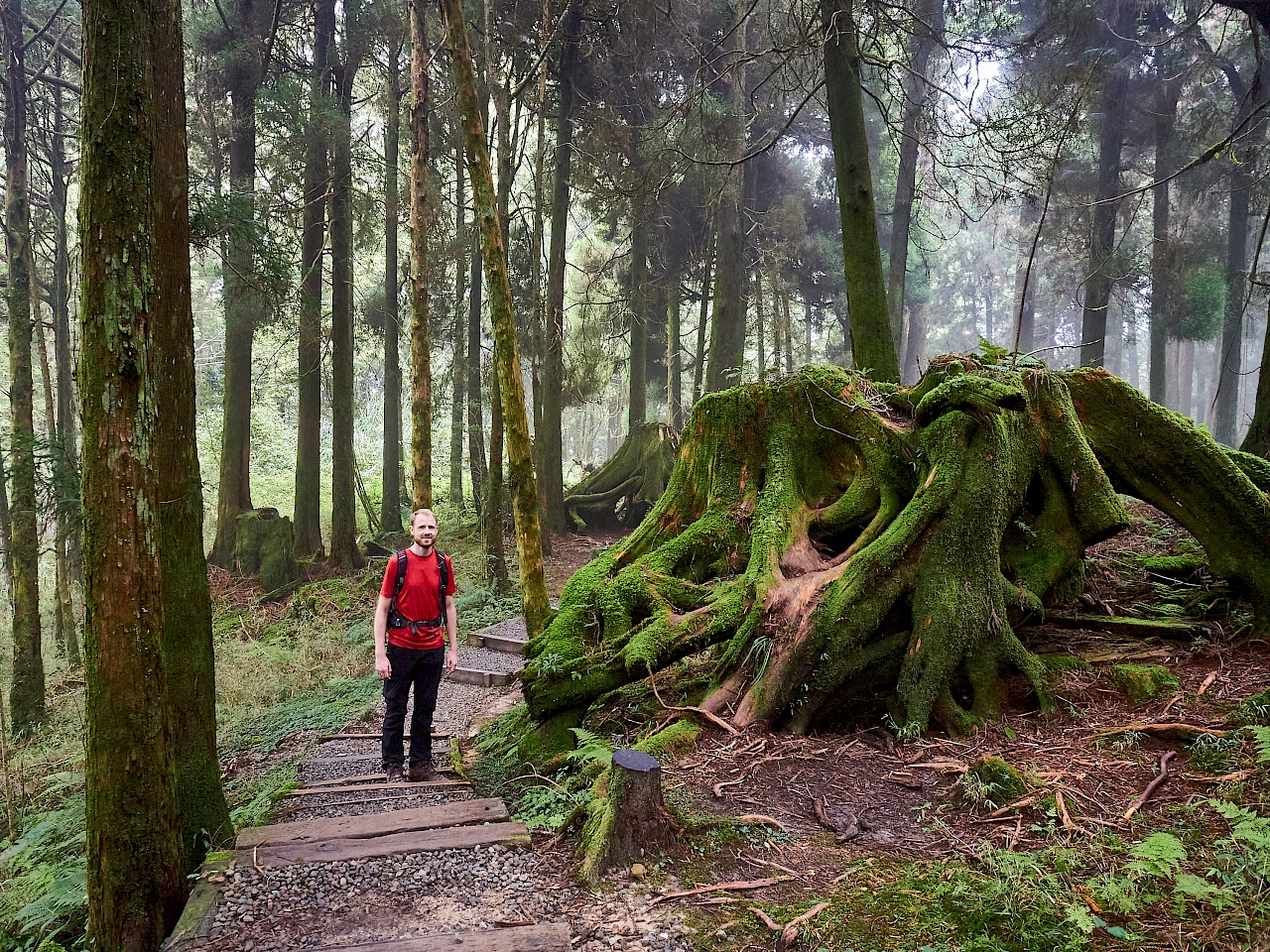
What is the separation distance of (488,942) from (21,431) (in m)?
9.34

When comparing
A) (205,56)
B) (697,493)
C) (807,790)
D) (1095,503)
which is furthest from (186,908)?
(205,56)

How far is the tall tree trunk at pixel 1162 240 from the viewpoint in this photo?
20188mm

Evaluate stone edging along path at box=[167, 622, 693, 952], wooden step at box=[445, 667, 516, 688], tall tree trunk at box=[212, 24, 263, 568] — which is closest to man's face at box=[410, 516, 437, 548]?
stone edging along path at box=[167, 622, 693, 952]

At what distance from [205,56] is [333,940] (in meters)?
16.7

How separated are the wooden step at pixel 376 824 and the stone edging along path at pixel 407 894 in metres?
0.01

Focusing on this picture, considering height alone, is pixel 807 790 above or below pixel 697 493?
below

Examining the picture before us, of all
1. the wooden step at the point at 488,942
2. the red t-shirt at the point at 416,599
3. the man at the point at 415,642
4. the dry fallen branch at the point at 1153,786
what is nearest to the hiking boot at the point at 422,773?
the man at the point at 415,642

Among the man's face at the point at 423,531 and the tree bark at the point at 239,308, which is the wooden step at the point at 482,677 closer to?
the man's face at the point at 423,531

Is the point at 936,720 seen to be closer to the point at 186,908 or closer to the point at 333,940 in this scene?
the point at 333,940

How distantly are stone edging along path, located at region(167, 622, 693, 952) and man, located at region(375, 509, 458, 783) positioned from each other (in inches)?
29.2

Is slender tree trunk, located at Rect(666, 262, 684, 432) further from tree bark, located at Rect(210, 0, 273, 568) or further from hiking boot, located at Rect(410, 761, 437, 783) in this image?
hiking boot, located at Rect(410, 761, 437, 783)

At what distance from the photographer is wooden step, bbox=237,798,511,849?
4312mm

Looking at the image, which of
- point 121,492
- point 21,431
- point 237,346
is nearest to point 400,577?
point 121,492

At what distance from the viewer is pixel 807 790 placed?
4188 millimetres
